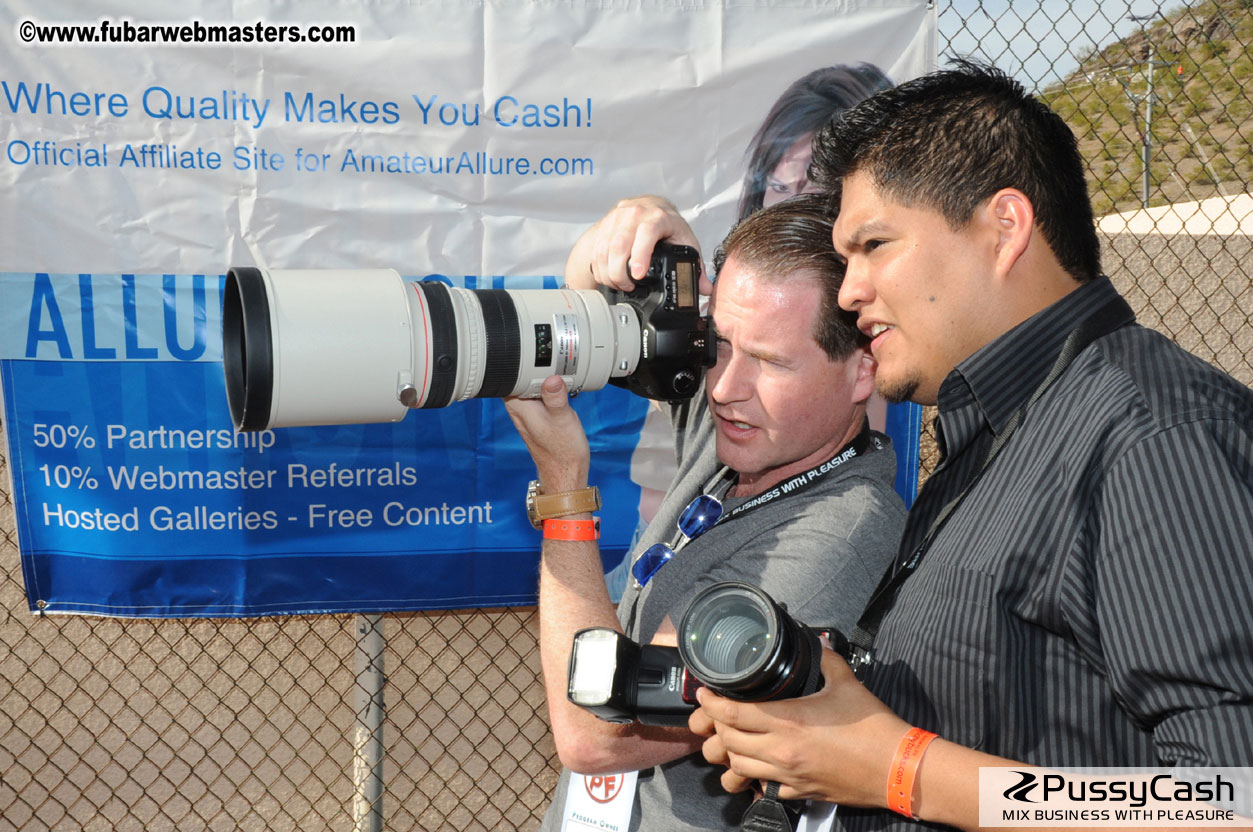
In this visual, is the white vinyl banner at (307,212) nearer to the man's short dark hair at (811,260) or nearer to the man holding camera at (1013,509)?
the man's short dark hair at (811,260)

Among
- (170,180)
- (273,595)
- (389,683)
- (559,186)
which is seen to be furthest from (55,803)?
(559,186)

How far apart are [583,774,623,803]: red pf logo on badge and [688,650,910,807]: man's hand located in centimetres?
42

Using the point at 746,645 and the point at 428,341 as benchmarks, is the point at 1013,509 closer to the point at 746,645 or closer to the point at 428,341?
the point at 746,645

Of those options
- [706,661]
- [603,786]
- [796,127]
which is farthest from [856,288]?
[796,127]

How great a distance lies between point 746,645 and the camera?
102 centimetres

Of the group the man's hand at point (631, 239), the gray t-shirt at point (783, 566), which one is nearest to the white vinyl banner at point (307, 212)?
the man's hand at point (631, 239)

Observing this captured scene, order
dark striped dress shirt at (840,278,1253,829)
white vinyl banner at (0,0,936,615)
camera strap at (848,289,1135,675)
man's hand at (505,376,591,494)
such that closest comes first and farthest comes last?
dark striped dress shirt at (840,278,1253,829) → camera strap at (848,289,1135,675) → man's hand at (505,376,591,494) → white vinyl banner at (0,0,936,615)

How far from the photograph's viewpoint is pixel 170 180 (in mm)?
2350

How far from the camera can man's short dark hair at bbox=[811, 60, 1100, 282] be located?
1103 mm

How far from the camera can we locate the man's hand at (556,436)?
4.86 ft

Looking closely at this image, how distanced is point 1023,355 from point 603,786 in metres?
0.84

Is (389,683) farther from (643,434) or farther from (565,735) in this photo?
(565,735)

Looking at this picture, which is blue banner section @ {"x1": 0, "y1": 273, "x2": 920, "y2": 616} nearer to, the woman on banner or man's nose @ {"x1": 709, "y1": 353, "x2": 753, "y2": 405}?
the woman on banner

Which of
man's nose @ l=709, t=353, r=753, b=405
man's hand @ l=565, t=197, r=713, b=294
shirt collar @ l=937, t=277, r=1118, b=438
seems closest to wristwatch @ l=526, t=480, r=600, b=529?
man's nose @ l=709, t=353, r=753, b=405
